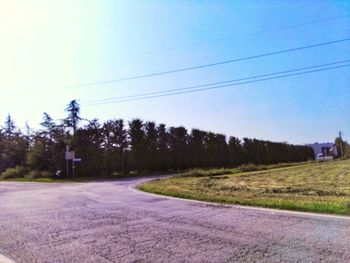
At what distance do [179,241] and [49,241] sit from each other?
2.36 metres

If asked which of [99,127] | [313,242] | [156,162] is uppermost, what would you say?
[99,127]

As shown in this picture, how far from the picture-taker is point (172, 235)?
26.4 feet

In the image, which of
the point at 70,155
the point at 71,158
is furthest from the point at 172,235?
the point at 71,158

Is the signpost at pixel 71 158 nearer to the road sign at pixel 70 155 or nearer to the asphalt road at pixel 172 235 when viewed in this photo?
the road sign at pixel 70 155

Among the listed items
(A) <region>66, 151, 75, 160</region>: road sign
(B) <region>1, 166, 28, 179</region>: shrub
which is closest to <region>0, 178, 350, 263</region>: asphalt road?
(A) <region>66, 151, 75, 160</region>: road sign

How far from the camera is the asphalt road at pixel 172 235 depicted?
655cm

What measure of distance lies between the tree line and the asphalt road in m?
24.8

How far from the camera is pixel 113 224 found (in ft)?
31.2

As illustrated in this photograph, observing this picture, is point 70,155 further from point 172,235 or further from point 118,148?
point 172,235

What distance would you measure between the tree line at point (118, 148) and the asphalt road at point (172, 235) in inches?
974

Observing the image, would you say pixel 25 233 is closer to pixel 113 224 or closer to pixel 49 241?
pixel 49 241

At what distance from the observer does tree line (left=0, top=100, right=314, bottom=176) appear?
120 ft

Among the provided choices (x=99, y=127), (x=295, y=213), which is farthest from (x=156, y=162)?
(x=295, y=213)

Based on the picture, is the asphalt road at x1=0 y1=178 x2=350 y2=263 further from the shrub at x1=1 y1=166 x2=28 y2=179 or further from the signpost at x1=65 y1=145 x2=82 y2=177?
the shrub at x1=1 y1=166 x2=28 y2=179
